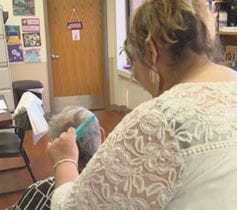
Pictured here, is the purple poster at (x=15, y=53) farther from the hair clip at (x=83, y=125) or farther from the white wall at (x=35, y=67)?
the hair clip at (x=83, y=125)

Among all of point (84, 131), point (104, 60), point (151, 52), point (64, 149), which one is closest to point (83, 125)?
point (84, 131)

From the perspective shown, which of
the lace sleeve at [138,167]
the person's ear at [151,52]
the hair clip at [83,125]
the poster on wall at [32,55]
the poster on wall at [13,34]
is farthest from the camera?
the poster on wall at [32,55]

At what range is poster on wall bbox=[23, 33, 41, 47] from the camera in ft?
16.7

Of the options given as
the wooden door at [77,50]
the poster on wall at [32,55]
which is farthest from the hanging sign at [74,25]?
the poster on wall at [32,55]

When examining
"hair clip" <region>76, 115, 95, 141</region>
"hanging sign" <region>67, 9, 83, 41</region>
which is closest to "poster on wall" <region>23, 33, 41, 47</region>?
"hanging sign" <region>67, 9, 83, 41</region>

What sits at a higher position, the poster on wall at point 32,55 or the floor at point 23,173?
the poster on wall at point 32,55

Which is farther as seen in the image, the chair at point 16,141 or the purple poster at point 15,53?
the purple poster at point 15,53

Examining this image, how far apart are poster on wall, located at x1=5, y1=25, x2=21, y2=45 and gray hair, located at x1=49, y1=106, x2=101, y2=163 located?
3.74m

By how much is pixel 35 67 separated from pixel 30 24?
0.58 meters

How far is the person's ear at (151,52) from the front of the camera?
0.81 metres

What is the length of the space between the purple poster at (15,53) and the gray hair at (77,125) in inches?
147

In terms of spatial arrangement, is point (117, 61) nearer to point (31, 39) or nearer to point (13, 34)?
point (31, 39)

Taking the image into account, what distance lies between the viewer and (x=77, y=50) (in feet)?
18.0

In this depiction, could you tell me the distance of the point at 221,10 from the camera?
303cm
